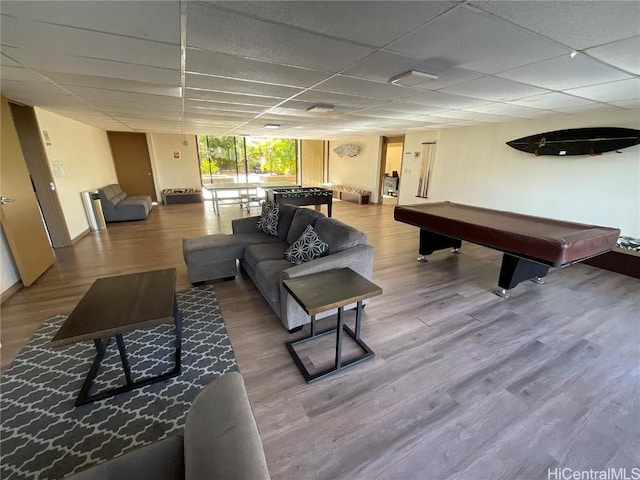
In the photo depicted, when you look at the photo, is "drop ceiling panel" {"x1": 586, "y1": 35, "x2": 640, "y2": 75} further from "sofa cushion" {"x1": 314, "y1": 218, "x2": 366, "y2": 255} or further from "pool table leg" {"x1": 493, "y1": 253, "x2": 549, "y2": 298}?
"sofa cushion" {"x1": 314, "y1": 218, "x2": 366, "y2": 255}

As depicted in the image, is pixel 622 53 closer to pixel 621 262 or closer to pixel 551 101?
pixel 551 101

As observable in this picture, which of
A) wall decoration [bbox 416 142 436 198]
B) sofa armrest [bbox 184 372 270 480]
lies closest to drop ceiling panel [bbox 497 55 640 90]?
sofa armrest [bbox 184 372 270 480]

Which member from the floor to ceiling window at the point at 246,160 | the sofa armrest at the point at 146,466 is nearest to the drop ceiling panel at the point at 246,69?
the sofa armrest at the point at 146,466

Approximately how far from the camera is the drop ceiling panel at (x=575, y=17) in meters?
1.38

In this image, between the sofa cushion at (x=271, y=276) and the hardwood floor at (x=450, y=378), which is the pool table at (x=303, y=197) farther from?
the sofa cushion at (x=271, y=276)

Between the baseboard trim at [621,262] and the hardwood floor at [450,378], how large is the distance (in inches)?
5.7

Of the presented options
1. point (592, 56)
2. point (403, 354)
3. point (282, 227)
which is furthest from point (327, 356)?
point (592, 56)

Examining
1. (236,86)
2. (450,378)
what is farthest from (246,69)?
(450,378)

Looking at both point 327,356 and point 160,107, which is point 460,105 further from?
point 160,107

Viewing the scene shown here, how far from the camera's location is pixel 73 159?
536 cm

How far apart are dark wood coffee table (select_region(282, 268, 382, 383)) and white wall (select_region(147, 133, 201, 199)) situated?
9144mm

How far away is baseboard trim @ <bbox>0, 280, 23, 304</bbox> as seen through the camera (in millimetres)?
2919

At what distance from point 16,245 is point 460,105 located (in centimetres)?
599

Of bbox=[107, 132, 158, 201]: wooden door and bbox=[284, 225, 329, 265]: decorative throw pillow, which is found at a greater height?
bbox=[107, 132, 158, 201]: wooden door
